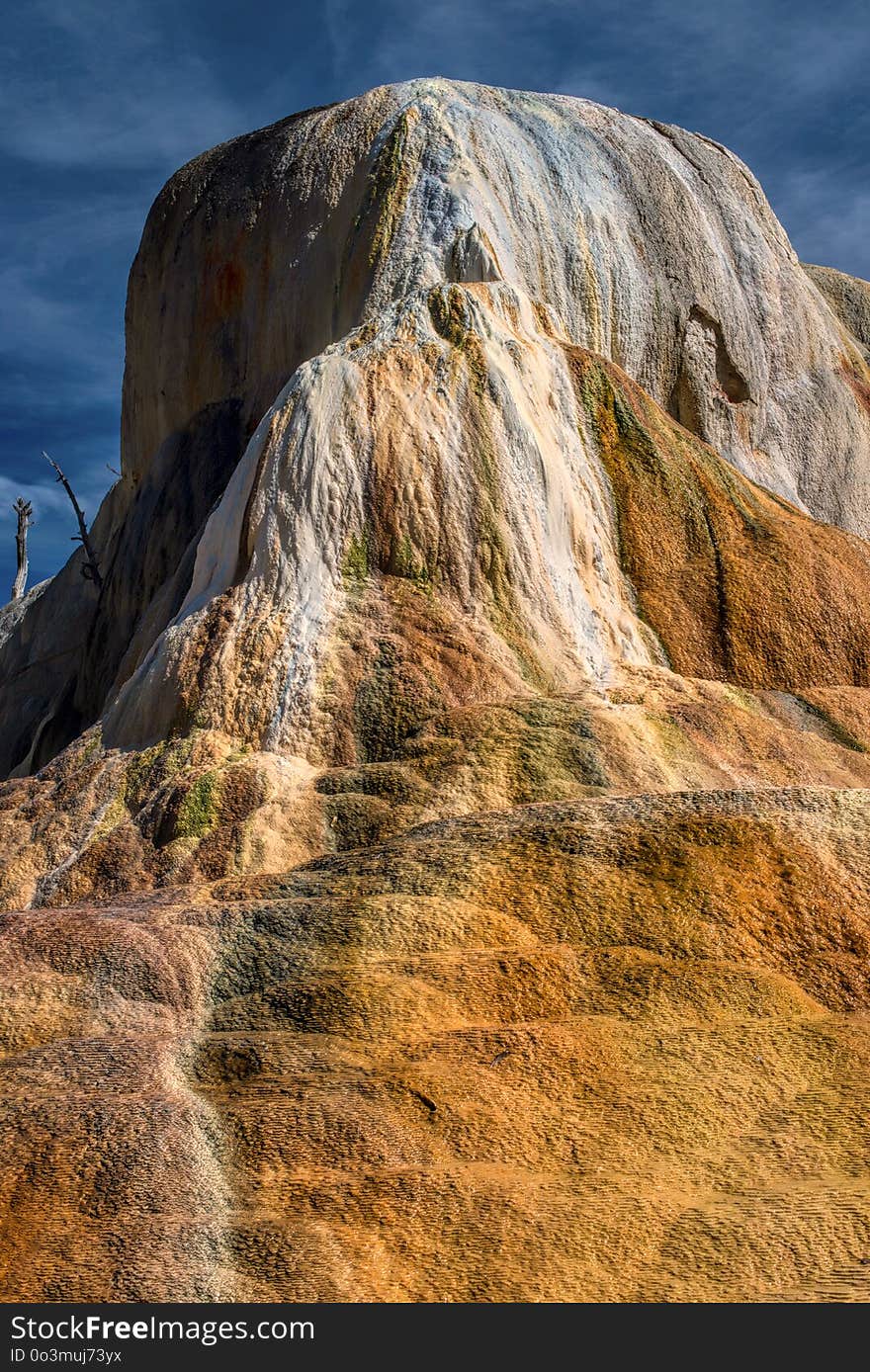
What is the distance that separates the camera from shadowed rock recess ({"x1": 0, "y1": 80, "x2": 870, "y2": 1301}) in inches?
181

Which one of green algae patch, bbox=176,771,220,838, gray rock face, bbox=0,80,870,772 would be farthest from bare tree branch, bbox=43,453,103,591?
green algae patch, bbox=176,771,220,838

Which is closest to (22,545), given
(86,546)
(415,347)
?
(86,546)

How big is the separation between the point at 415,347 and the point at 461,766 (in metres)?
4.12

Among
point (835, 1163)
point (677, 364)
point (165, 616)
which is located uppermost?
point (677, 364)

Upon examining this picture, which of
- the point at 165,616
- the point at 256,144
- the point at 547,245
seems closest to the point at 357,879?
the point at 165,616

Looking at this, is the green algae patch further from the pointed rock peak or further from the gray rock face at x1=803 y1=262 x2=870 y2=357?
the gray rock face at x1=803 y1=262 x2=870 y2=357

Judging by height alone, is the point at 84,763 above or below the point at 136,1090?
above

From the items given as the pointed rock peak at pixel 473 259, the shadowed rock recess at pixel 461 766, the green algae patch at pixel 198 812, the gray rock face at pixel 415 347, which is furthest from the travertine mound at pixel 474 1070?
the pointed rock peak at pixel 473 259

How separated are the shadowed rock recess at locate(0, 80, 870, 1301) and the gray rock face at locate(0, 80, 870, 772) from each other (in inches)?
2.2

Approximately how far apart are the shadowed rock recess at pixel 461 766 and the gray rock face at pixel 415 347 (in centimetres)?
5

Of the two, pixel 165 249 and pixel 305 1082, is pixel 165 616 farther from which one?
pixel 305 1082

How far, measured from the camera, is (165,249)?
18766 millimetres

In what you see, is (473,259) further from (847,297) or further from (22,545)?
(22,545)

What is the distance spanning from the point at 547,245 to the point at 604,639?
6.29m
